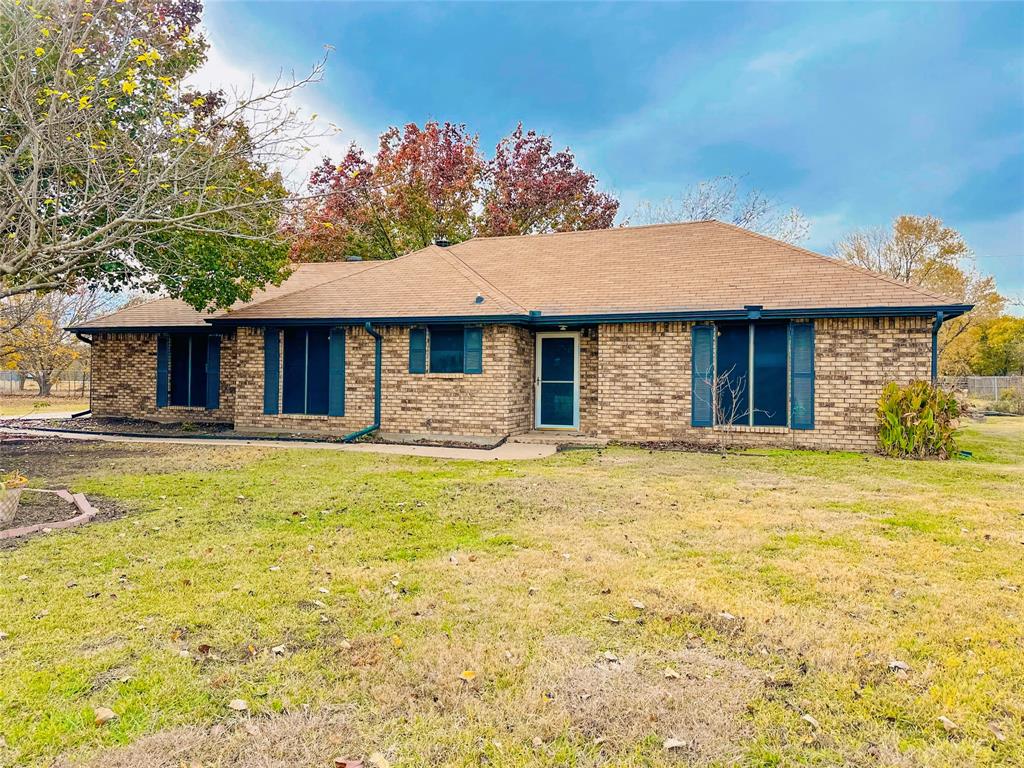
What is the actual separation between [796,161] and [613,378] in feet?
76.9

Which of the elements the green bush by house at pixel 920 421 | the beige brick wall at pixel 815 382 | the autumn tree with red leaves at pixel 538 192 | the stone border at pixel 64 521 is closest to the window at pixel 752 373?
the beige brick wall at pixel 815 382

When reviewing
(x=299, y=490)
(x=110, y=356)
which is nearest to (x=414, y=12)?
(x=110, y=356)

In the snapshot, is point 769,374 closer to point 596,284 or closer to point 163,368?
point 596,284

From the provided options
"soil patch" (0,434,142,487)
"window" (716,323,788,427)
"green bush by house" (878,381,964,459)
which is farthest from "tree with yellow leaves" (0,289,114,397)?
"green bush by house" (878,381,964,459)

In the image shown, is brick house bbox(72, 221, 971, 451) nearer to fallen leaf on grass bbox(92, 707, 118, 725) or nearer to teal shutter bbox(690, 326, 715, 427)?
teal shutter bbox(690, 326, 715, 427)

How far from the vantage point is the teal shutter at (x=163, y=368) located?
15062mm

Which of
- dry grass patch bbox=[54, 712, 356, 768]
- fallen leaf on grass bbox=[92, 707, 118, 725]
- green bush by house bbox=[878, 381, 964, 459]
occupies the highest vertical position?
green bush by house bbox=[878, 381, 964, 459]

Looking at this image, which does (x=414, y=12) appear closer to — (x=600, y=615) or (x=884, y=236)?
(x=600, y=615)

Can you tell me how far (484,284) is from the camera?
1312cm

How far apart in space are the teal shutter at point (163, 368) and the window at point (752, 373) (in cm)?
1320

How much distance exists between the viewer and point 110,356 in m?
15.6

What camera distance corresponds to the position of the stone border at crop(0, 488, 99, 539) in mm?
4953

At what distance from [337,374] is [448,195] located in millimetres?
16164

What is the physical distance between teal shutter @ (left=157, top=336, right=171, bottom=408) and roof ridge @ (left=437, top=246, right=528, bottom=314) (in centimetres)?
740
